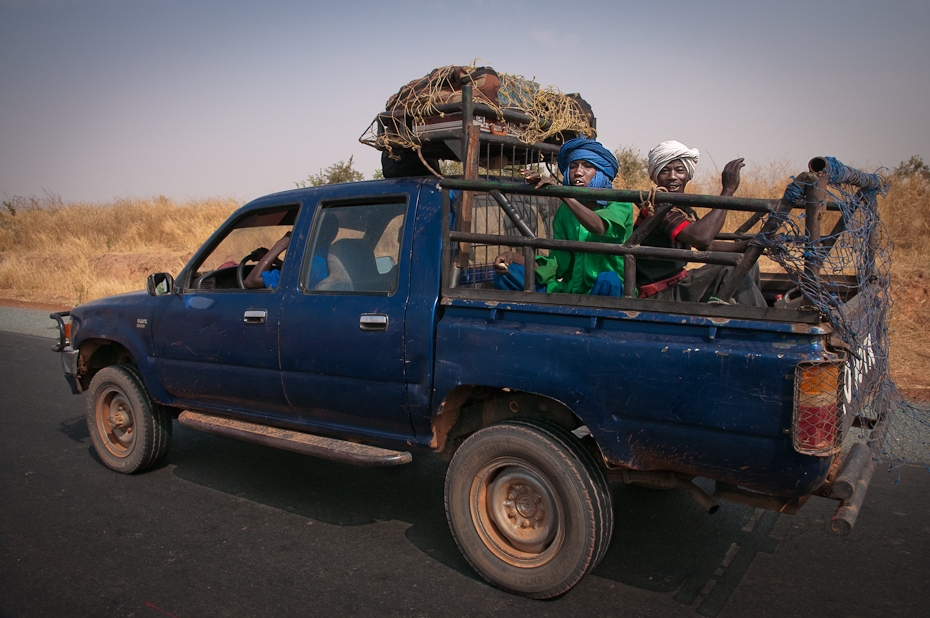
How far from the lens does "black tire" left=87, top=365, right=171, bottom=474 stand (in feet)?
16.1

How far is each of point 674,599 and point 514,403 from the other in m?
1.14

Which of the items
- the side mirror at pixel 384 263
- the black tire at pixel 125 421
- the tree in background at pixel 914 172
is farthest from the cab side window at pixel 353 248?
the tree in background at pixel 914 172

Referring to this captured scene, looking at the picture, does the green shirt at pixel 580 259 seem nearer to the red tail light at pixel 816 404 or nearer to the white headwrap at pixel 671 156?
the white headwrap at pixel 671 156

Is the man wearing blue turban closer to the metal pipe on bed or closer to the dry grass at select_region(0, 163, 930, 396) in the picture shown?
the metal pipe on bed

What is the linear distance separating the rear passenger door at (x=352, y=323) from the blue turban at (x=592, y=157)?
97 centimetres

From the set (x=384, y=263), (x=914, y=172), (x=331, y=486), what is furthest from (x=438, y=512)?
(x=914, y=172)

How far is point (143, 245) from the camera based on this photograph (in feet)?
76.6

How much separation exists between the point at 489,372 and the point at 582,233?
104cm

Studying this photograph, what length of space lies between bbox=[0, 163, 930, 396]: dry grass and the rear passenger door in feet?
16.4

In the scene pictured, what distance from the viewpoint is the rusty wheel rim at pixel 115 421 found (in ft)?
16.7

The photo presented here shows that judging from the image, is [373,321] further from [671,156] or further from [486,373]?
[671,156]

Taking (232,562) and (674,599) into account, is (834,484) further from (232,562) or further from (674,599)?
(232,562)

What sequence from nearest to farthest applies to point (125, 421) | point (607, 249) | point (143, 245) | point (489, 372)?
1. point (607, 249)
2. point (489, 372)
3. point (125, 421)
4. point (143, 245)

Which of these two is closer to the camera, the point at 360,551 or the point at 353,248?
the point at 360,551
